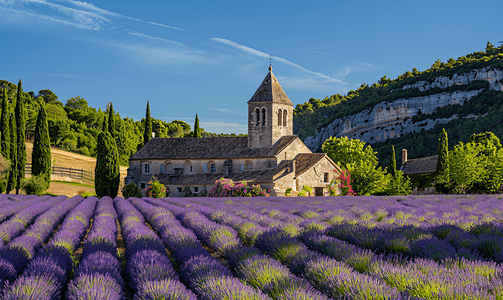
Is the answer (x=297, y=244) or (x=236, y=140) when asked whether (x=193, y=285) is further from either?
(x=236, y=140)

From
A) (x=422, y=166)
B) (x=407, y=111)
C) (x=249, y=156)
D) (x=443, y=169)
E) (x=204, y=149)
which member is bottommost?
(x=443, y=169)

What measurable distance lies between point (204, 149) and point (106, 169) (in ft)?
43.5

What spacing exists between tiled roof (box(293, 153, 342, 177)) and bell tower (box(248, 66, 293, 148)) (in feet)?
14.5

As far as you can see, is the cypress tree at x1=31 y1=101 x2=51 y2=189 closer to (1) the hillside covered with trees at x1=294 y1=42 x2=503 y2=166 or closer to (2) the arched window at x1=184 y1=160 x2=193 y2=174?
(2) the arched window at x1=184 y1=160 x2=193 y2=174

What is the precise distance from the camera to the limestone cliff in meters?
96.1

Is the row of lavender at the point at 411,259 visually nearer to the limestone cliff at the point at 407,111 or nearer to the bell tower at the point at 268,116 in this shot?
the bell tower at the point at 268,116

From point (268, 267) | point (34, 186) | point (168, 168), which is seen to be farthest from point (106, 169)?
point (268, 267)

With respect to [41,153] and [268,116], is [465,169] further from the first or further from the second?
[41,153]

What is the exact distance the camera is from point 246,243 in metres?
7.70

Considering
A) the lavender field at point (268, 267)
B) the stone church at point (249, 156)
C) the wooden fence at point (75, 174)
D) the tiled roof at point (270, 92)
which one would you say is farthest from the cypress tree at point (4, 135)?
the lavender field at point (268, 267)

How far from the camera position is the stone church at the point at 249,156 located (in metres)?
40.8

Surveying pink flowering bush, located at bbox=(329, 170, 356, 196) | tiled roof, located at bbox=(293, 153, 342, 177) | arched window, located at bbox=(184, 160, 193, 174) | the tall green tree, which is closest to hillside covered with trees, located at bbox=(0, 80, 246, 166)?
arched window, located at bbox=(184, 160, 193, 174)

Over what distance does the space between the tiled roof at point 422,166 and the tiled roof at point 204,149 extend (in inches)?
1008

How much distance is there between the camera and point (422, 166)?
60.0m
